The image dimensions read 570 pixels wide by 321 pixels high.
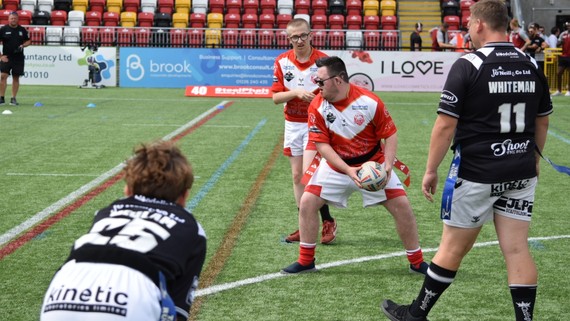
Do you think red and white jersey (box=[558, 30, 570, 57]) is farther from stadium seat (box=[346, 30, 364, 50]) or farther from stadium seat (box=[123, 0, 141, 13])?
stadium seat (box=[123, 0, 141, 13])

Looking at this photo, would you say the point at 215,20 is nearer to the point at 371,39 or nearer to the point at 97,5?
the point at 97,5

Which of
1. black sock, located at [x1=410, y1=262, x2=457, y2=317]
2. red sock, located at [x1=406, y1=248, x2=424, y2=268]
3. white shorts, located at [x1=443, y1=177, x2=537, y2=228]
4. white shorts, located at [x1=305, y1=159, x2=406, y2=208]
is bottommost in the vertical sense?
red sock, located at [x1=406, y1=248, x2=424, y2=268]

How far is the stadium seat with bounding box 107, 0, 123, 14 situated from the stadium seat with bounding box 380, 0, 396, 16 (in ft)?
A: 30.9

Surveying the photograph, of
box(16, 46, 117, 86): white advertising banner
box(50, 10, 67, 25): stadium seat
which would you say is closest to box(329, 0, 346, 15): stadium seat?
box(16, 46, 117, 86): white advertising banner

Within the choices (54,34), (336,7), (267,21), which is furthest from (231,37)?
(54,34)

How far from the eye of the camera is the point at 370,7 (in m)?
33.4

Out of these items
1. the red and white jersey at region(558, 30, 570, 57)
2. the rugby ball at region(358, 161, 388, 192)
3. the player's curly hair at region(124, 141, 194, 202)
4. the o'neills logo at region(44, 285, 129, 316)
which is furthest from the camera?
the red and white jersey at region(558, 30, 570, 57)

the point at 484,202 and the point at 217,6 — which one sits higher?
the point at 217,6

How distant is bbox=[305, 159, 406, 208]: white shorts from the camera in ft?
22.3

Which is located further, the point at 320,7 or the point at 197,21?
the point at 320,7

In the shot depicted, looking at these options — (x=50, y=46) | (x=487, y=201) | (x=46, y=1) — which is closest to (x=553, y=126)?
(x=487, y=201)

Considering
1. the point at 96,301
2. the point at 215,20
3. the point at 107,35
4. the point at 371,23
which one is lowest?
the point at 96,301

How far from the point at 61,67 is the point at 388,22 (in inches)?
446

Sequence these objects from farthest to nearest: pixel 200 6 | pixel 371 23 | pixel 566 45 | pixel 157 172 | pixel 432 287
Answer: pixel 200 6 < pixel 371 23 < pixel 566 45 < pixel 432 287 < pixel 157 172
